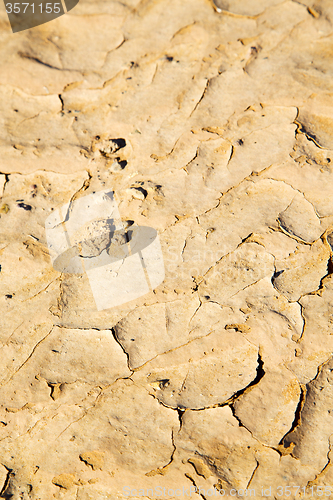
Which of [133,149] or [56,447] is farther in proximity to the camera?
[133,149]

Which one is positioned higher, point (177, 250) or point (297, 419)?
point (177, 250)

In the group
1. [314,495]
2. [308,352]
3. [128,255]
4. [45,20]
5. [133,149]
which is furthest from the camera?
[45,20]

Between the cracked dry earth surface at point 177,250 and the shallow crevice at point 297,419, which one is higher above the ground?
the cracked dry earth surface at point 177,250

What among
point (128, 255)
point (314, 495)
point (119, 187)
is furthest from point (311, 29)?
point (314, 495)

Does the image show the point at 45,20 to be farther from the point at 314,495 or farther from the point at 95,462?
the point at 314,495

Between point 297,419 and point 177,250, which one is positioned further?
point 177,250

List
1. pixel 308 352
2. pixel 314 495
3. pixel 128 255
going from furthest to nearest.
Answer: pixel 128 255 → pixel 308 352 → pixel 314 495

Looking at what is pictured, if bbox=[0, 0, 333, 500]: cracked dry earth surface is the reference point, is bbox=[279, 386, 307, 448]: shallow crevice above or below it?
below

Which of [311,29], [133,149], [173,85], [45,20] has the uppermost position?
[45,20]
